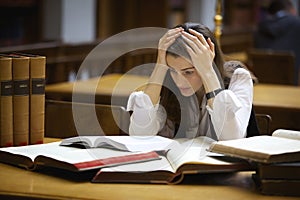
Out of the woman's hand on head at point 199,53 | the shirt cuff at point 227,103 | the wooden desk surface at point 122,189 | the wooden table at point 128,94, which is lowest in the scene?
the wooden table at point 128,94

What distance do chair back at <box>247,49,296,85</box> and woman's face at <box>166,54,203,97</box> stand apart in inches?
124

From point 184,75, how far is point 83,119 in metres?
0.48

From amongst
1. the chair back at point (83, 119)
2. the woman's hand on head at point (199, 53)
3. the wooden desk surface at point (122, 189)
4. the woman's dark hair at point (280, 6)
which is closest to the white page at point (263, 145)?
the wooden desk surface at point (122, 189)

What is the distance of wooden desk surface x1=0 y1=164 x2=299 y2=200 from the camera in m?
1.88

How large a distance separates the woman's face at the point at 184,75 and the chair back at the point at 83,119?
0.29 m

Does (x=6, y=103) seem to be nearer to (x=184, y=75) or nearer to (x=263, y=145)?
(x=184, y=75)

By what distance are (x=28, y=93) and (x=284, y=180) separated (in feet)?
2.95

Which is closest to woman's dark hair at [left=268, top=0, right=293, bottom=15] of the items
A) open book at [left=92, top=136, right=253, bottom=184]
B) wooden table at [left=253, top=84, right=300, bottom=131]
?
wooden table at [left=253, top=84, right=300, bottom=131]

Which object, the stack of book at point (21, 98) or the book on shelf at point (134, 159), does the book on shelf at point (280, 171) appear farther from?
the stack of book at point (21, 98)

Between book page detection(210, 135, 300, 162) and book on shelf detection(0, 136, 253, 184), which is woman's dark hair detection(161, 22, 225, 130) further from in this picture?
book page detection(210, 135, 300, 162)

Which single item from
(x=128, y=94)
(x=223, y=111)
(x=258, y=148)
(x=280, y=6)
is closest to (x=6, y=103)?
(x=223, y=111)

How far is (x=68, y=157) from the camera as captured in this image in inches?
82.5

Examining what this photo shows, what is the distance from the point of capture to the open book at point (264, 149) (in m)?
1.92

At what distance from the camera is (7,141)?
2.35 meters
